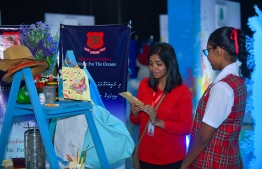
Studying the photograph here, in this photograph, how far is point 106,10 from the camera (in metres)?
11.6

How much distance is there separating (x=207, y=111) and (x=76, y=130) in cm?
75

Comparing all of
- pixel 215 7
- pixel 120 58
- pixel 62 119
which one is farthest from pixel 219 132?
pixel 215 7

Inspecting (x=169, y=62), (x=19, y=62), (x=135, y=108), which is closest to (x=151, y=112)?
(x=135, y=108)

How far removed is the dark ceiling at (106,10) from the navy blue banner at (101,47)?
6134mm

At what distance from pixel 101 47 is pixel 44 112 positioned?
1.32m

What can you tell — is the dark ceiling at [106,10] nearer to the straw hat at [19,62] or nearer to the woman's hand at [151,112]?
the woman's hand at [151,112]

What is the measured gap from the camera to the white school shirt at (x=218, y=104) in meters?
1.89

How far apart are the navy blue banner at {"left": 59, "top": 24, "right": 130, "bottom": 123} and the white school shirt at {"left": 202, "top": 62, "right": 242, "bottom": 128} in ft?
4.27

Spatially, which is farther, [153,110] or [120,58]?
[120,58]

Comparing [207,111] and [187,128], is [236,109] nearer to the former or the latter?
[207,111]

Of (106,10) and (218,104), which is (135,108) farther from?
(106,10)

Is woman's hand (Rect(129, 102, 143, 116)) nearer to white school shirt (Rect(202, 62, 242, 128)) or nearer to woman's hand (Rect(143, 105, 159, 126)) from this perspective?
woman's hand (Rect(143, 105, 159, 126))

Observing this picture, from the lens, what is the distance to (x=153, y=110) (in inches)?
97.2

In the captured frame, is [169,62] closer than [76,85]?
No
